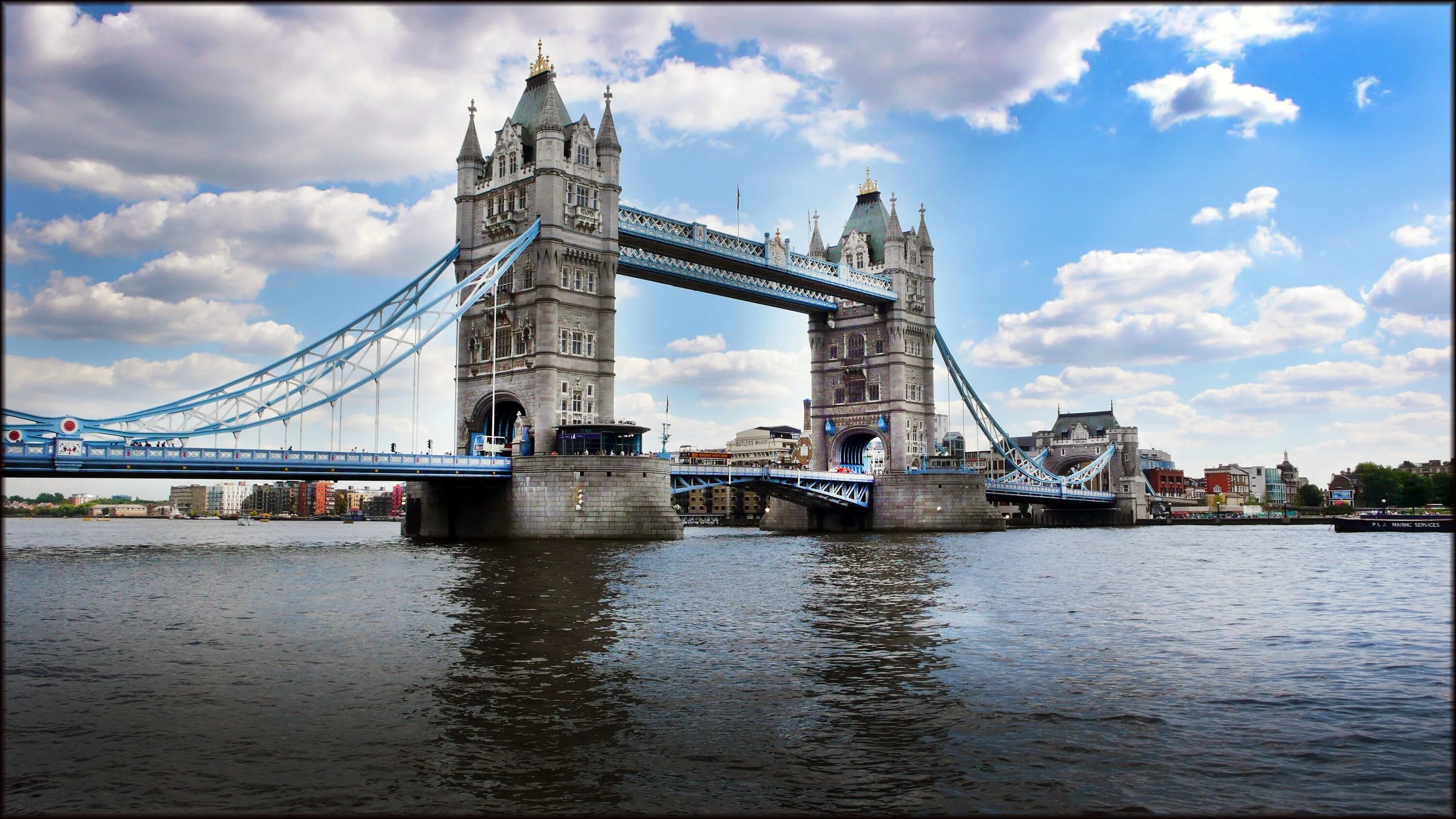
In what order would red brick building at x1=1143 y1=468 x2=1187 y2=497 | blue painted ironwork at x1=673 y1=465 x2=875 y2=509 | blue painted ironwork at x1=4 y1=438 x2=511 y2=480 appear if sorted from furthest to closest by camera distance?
1. red brick building at x1=1143 y1=468 x2=1187 y2=497
2. blue painted ironwork at x1=673 y1=465 x2=875 y2=509
3. blue painted ironwork at x1=4 y1=438 x2=511 y2=480

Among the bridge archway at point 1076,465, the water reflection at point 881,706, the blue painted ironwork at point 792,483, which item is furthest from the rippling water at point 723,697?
the bridge archway at point 1076,465

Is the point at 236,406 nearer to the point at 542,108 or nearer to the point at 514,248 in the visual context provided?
the point at 514,248

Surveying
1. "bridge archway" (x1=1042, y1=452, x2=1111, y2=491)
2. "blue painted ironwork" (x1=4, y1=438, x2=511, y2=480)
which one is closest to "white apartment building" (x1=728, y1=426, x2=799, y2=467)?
"bridge archway" (x1=1042, y1=452, x2=1111, y2=491)

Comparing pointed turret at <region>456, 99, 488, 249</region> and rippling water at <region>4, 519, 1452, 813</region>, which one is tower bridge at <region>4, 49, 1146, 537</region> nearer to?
pointed turret at <region>456, 99, 488, 249</region>

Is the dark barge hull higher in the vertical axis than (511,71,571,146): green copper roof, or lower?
lower

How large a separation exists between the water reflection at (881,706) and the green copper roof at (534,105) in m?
48.2

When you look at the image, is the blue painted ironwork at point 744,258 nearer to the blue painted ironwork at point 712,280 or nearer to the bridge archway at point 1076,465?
the blue painted ironwork at point 712,280

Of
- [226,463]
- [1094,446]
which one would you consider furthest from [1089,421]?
[226,463]

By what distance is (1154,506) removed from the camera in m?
148

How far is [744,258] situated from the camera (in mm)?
80938

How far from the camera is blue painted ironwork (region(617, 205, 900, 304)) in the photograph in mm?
74375

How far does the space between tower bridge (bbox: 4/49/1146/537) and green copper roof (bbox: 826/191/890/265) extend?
0.85 metres

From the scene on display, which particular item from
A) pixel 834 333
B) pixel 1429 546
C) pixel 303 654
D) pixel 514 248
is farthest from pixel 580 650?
pixel 834 333

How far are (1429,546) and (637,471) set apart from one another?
48.7 metres
